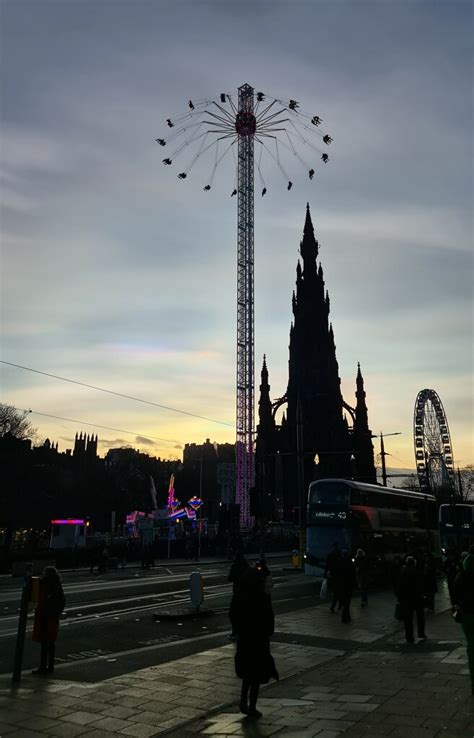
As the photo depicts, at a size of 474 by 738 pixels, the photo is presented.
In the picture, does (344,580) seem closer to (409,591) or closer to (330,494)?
(409,591)

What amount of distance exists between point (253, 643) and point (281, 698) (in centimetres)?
136

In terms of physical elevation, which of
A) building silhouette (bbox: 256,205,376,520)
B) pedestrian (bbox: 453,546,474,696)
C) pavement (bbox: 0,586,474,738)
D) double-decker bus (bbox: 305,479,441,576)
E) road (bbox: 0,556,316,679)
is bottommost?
road (bbox: 0,556,316,679)

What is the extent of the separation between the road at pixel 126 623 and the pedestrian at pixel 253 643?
348cm

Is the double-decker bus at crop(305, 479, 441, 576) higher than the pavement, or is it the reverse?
the double-decker bus at crop(305, 479, 441, 576)

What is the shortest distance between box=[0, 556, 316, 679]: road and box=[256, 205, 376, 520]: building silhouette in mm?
78511

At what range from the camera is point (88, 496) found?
83875 millimetres

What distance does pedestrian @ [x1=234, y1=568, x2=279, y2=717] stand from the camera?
7156 millimetres

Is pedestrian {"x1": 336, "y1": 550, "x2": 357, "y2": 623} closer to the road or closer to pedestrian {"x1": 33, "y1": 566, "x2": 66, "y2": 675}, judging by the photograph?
the road

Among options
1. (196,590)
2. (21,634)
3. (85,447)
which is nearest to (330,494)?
(196,590)

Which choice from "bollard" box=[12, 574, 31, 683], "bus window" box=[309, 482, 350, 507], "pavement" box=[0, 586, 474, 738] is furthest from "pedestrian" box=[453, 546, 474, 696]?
"bus window" box=[309, 482, 350, 507]

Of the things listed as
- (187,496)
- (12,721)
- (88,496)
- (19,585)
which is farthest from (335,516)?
(187,496)

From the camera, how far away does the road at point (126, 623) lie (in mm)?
10938

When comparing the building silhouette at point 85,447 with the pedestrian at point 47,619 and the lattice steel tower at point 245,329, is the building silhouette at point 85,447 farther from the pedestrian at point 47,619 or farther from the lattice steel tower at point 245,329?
the pedestrian at point 47,619

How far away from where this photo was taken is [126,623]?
49.8ft
